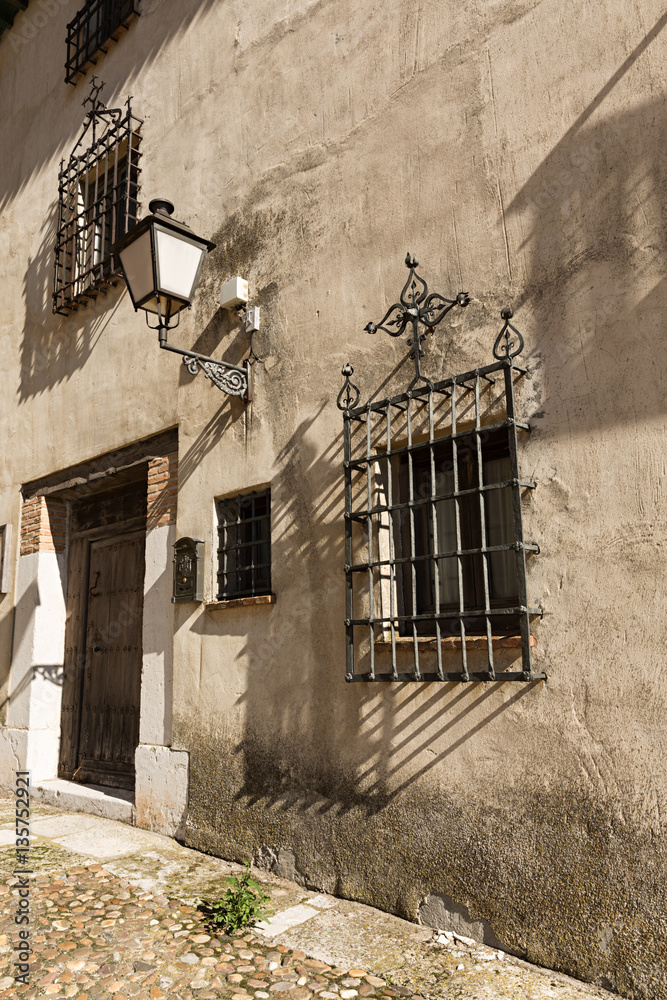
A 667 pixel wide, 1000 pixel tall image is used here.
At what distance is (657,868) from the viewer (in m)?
2.74

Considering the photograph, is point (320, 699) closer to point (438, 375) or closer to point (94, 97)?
point (438, 375)

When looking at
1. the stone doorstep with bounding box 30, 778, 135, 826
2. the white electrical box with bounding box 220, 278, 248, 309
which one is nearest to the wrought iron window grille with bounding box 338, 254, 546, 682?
the white electrical box with bounding box 220, 278, 248, 309

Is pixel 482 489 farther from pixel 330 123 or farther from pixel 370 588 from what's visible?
pixel 330 123

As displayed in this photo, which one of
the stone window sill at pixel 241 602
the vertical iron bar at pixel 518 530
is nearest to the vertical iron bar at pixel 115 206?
the stone window sill at pixel 241 602

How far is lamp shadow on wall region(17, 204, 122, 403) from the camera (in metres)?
6.33

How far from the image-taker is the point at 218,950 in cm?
315

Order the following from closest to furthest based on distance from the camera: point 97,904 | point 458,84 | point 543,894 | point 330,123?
point 543,894
point 97,904
point 458,84
point 330,123

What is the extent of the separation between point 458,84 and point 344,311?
1.32 m

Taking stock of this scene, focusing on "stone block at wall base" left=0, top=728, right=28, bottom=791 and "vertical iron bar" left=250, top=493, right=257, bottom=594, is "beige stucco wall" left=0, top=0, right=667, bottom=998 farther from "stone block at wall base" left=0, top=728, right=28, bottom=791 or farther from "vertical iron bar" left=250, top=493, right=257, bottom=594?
"stone block at wall base" left=0, top=728, right=28, bottom=791

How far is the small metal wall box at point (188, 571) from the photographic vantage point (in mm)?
4797

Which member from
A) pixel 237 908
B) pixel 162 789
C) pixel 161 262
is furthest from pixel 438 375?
pixel 162 789

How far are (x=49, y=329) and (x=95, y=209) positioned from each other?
117 centimetres

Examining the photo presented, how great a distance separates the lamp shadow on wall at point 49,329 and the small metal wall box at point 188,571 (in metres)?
2.35

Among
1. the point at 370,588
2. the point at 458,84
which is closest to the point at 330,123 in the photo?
the point at 458,84
